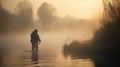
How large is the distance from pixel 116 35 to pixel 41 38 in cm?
117

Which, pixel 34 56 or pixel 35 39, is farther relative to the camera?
pixel 34 56

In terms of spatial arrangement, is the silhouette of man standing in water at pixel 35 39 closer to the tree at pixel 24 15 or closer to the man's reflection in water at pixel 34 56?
the man's reflection in water at pixel 34 56

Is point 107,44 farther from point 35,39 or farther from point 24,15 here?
point 24,15

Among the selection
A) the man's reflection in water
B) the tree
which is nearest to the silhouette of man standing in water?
the man's reflection in water

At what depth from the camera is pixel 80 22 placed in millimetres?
5789

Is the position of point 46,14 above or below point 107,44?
above

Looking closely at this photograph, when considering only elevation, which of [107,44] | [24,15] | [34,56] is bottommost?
[34,56]

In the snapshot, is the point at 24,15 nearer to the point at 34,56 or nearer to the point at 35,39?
the point at 35,39

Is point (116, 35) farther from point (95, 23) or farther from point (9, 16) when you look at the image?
point (9, 16)

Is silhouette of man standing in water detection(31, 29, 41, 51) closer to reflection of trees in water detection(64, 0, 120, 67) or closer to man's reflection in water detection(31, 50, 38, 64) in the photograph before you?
man's reflection in water detection(31, 50, 38, 64)

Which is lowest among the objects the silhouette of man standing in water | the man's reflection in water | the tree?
the man's reflection in water

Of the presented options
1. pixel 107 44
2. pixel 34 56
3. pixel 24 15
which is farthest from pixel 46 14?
pixel 107 44

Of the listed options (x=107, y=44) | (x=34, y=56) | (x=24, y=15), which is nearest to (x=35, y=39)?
Result: (x=34, y=56)

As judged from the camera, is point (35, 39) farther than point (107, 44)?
No
